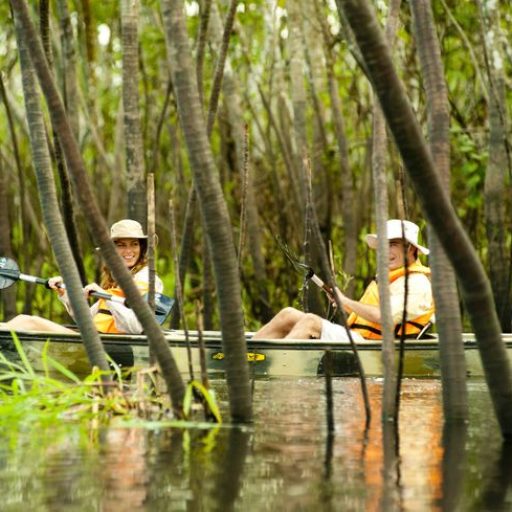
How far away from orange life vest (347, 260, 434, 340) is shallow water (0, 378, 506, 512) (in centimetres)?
247

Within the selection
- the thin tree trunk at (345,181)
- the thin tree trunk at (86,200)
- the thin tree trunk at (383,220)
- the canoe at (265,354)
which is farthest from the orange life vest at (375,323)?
the thin tree trunk at (86,200)

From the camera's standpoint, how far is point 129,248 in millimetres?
10164

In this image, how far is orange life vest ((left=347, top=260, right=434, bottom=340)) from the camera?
10.00 metres

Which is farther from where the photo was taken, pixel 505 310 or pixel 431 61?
pixel 505 310

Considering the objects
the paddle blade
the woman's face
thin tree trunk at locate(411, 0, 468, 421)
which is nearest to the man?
the woman's face

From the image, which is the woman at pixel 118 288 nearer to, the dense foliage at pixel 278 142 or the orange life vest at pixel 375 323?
the orange life vest at pixel 375 323

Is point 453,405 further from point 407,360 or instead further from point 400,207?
point 407,360

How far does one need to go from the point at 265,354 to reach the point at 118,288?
1.17 metres

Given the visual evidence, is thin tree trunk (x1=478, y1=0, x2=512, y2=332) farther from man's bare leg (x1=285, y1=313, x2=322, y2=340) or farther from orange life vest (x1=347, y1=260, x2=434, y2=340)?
man's bare leg (x1=285, y1=313, x2=322, y2=340)

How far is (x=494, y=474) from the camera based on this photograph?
565 centimetres


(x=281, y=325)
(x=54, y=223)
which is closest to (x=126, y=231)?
(x=281, y=325)

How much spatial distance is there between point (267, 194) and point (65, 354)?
200 inches

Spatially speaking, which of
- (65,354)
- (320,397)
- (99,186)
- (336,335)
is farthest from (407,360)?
(99,186)

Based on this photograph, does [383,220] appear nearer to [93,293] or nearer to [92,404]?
[92,404]
